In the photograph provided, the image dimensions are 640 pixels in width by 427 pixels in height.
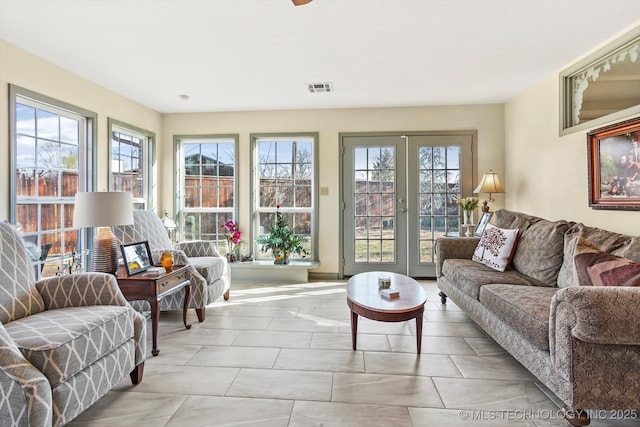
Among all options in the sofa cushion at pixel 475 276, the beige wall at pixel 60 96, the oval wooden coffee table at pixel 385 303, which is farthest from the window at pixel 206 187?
the sofa cushion at pixel 475 276

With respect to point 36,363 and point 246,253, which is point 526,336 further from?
point 246,253

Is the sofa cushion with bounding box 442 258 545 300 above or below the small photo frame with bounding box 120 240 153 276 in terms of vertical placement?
below

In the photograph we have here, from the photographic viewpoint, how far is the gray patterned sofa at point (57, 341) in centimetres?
131

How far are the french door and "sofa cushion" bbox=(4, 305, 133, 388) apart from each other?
3.30 meters

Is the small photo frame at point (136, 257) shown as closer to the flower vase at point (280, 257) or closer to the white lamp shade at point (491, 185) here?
the flower vase at point (280, 257)

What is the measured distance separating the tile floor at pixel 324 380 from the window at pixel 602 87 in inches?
84.5

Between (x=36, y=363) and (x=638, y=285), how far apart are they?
112 inches

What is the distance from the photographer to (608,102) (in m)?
2.77

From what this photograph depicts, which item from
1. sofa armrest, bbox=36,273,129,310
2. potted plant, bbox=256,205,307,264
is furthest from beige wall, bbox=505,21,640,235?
sofa armrest, bbox=36,273,129,310

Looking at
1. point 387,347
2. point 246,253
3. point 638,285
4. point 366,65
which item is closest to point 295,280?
point 246,253

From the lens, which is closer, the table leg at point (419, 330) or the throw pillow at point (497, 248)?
the table leg at point (419, 330)

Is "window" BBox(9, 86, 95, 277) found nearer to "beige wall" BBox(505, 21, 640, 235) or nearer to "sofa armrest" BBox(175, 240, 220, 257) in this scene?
"sofa armrest" BBox(175, 240, 220, 257)

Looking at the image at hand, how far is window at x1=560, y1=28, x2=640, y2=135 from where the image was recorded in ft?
8.33

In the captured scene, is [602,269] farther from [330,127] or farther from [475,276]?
[330,127]
